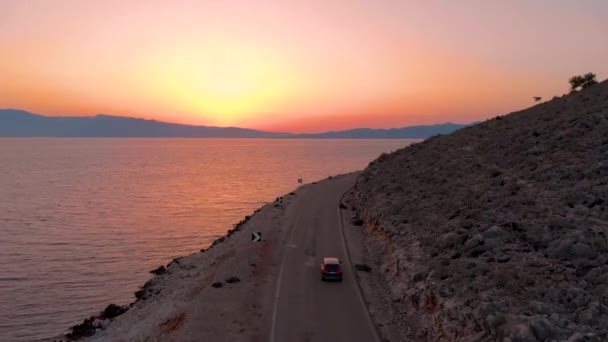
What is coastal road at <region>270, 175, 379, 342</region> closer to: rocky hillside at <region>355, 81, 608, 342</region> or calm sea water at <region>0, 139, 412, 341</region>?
rocky hillside at <region>355, 81, 608, 342</region>

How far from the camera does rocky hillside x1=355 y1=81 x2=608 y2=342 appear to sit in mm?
18547

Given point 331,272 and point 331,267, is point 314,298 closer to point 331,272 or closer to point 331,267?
point 331,272

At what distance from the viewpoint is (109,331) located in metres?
32.7

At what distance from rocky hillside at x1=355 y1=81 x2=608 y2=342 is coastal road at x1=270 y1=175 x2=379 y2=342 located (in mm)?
2778

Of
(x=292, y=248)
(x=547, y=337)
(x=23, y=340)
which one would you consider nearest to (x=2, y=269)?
(x=23, y=340)

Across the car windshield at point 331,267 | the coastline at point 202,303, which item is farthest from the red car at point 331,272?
the coastline at point 202,303

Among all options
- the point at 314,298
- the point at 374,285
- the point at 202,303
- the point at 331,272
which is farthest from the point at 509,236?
the point at 202,303

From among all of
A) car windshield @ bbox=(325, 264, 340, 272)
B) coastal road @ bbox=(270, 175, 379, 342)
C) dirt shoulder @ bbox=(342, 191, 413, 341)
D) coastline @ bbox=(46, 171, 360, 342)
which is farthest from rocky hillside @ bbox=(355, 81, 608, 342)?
coastline @ bbox=(46, 171, 360, 342)

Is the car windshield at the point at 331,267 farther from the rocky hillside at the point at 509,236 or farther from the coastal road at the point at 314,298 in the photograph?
the rocky hillside at the point at 509,236

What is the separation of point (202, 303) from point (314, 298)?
7073 mm

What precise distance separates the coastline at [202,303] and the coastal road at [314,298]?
1.02 metres

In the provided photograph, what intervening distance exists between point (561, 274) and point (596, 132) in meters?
23.7

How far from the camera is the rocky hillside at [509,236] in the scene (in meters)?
18.5

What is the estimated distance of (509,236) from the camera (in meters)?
25.6
